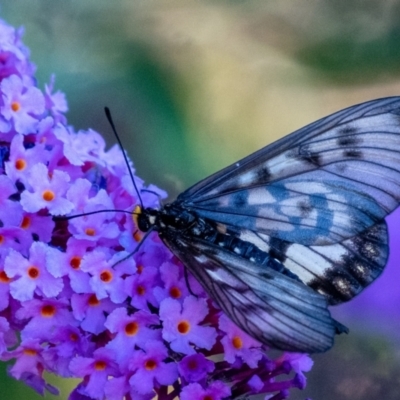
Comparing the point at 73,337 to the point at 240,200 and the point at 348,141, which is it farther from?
the point at 348,141

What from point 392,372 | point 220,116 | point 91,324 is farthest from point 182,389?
point 220,116

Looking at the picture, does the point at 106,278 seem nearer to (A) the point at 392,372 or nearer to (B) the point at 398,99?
(B) the point at 398,99

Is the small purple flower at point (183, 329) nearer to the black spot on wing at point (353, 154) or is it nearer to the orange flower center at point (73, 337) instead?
the orange flower center at point (73, 337)

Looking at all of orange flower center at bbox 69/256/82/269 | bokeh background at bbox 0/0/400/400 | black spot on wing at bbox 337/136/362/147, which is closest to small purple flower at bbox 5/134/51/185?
orange flower center at bbox 69/256/82/269

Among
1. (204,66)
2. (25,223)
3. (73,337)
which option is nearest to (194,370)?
(73,337)

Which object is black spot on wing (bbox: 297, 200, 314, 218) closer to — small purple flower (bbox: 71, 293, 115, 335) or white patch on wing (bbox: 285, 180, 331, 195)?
white patch on wing (bbox: 285, 180, 331, 195)

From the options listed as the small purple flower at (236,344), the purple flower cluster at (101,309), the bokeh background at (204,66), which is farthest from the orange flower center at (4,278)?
the bokeh background at (204,66)
